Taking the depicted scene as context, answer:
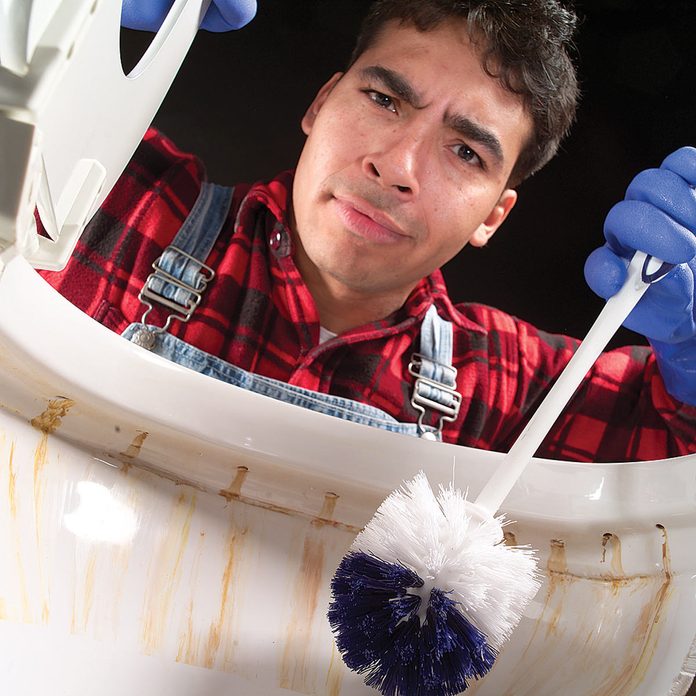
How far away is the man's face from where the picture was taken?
0.91 meters

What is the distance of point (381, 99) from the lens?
0.93m

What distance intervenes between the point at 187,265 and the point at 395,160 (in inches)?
10.8

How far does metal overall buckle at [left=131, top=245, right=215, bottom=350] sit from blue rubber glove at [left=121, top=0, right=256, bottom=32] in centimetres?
27

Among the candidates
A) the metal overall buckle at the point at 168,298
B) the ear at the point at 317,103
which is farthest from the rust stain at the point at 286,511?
the ear at the point at 317,103

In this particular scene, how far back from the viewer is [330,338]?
1.04m

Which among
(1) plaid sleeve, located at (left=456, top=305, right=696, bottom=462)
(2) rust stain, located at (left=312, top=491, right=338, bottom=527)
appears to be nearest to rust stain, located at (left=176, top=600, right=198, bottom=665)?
(2) rust stain, located at (left=312, top=491, right=338, bottom=527)

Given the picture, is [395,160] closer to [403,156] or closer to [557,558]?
[403,156]

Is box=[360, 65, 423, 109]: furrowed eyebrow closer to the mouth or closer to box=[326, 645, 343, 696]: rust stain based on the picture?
the mouth

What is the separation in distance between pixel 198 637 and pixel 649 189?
0.53 m

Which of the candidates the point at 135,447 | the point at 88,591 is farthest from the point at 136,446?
the point at 88,591

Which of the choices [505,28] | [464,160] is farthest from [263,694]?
[505,28]

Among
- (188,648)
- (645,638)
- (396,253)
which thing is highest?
(396,253)

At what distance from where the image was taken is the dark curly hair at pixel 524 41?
95 centimetres

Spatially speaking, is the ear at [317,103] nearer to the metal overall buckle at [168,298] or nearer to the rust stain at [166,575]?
the metal overall buckle at [168,298]
